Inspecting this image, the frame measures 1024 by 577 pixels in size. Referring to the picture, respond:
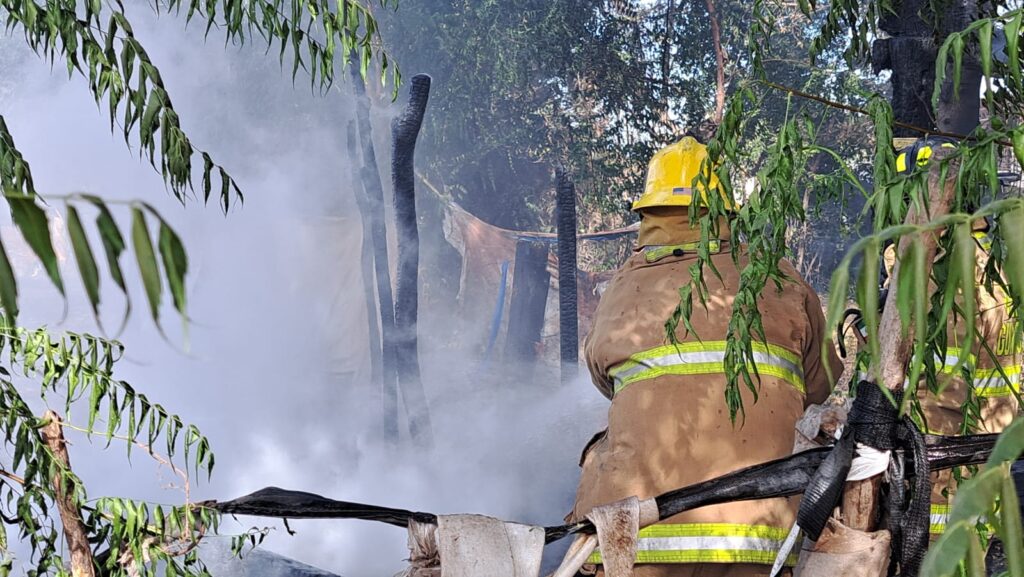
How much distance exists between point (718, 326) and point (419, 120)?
6.57 meters

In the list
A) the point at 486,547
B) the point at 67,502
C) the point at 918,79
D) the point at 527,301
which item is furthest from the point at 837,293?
the point at 527,301

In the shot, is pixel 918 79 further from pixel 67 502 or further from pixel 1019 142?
pixel 67 502

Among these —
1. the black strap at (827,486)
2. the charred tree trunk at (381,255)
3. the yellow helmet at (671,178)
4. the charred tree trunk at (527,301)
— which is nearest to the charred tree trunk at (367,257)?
the charred tree trunk at (381,255)

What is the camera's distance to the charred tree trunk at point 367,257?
10656 mm

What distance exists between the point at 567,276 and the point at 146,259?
1006 cm

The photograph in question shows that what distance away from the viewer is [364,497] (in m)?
10.0

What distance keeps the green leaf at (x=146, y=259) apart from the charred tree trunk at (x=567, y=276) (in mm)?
9911

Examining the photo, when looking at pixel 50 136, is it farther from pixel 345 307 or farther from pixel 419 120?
pixel 419 120

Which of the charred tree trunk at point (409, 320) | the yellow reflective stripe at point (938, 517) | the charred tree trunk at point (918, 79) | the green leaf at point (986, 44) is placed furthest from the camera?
the charred tree trunk at point (409, 320)

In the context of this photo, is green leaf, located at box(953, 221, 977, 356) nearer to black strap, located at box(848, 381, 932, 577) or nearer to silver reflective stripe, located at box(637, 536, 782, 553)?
black strap, located at box(848, 381, 932, 577)

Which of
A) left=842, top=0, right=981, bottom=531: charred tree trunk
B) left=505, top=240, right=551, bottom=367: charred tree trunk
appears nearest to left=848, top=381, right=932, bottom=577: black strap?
left=842, top=0, right=981, bottom=531: charred tree trunk

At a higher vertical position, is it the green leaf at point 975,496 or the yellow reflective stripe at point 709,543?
the green leaf at point 975,496

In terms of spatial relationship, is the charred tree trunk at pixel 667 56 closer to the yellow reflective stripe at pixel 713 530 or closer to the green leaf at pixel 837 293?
the yellow reflective stripe at pixel 713 530

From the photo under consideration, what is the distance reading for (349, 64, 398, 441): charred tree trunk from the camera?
10430mm
